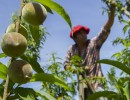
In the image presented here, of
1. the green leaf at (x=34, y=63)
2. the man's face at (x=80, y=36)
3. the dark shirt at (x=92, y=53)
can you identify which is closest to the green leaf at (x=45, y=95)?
the green leaf at (x=34, y=63)

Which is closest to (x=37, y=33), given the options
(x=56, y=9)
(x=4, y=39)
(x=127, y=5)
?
(x=56, y=9)

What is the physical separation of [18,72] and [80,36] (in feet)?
12.1

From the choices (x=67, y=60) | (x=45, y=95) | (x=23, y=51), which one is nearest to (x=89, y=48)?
(x=67, y=60)

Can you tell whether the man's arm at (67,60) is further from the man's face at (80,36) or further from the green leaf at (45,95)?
the green leaf at (45,95)

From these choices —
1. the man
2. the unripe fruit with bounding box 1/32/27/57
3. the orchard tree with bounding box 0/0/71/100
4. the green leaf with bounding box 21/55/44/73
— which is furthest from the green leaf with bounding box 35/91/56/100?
the man

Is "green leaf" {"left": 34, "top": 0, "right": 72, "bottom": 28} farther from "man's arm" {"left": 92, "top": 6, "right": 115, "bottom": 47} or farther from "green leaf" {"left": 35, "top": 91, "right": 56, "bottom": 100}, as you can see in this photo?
"man's arm" {"left": 92, "top": 6, "right": 115, "bottom": 47}

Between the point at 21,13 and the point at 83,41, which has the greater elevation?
the point at 83,41

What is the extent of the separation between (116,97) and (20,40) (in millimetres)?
1140

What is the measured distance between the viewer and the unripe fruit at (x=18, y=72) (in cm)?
141

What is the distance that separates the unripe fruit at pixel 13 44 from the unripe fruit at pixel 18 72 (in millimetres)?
36

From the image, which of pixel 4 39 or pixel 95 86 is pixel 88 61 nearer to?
pixel 95 86

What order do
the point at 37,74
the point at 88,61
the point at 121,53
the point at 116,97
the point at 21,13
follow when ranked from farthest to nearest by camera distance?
the point at 88,61, the point at 121,53, the point at 116,97, the point at 37,74, the point at 21,13

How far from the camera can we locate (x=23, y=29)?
1566 mm

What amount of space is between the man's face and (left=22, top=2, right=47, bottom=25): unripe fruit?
344 cm
